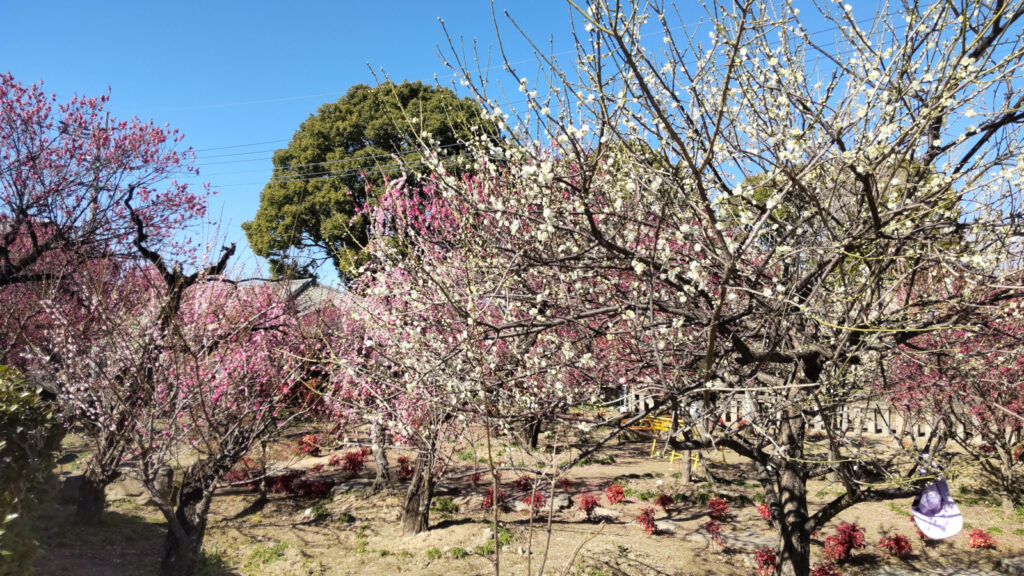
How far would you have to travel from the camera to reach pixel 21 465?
13.5 feet

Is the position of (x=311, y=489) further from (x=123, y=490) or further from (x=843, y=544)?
(x=843, y=544)

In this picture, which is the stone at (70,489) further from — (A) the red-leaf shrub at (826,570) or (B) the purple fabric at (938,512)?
(B) the purple fabric at (938,512)

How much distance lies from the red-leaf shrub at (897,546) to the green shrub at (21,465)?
872cm

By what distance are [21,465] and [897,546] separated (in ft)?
29.5

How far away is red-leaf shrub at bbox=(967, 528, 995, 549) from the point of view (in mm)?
7418

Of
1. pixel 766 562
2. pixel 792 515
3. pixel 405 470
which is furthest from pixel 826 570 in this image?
pixel 405 470

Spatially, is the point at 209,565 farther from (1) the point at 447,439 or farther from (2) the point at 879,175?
(2) the point at 879,175

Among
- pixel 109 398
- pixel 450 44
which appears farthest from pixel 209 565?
pixel 450 44

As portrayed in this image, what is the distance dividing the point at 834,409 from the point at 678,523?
5.27 meters

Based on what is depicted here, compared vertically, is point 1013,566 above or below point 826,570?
below

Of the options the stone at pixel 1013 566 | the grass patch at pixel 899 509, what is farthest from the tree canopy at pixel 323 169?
the stone at pixel 1013 566

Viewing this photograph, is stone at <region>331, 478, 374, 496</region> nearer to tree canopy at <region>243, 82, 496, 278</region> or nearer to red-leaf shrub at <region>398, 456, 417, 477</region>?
red-leaf shrub at <region>398, 456, 417, 477</region>

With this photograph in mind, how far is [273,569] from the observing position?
7.13m

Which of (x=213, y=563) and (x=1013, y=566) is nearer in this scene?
(x=1013, y=566)
